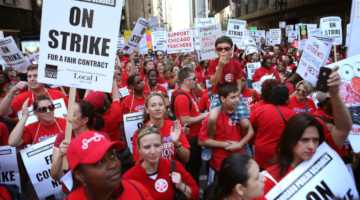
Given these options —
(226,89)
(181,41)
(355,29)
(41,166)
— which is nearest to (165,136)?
(226,89)

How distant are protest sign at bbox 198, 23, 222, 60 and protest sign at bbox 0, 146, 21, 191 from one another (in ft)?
16.3

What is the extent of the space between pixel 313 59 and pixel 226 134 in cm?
163

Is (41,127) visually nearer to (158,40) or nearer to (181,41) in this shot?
(181,41)

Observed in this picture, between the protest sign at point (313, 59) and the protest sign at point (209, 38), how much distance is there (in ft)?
11.1

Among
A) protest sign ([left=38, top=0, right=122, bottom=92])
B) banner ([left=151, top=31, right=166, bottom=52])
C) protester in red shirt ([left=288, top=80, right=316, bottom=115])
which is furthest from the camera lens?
banner ([left=151, top=31, right=166, bottom=52])

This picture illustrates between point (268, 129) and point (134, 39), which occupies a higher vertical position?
point (134, 39)

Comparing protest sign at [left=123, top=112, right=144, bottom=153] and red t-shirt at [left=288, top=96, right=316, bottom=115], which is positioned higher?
red t-shirt at [left=288, top=96, right=316, bottom=115]

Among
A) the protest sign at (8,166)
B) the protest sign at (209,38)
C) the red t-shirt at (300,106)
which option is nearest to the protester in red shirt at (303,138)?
the red t-shirt at (300,106)

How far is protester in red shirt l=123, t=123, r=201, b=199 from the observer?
2564mm

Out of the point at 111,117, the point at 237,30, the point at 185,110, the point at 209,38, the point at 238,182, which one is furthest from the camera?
the point at 237,30

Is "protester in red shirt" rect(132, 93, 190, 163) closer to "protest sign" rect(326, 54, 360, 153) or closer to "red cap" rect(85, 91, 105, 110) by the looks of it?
"red cap" rect(85, 91, 105, 110)

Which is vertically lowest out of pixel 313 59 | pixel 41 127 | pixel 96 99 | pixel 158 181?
pixel 158 181

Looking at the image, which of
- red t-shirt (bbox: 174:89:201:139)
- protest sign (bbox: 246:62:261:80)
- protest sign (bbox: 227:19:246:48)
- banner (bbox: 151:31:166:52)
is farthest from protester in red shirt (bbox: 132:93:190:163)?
banner (bbox: 151:31:166:52)

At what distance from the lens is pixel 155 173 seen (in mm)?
2623
